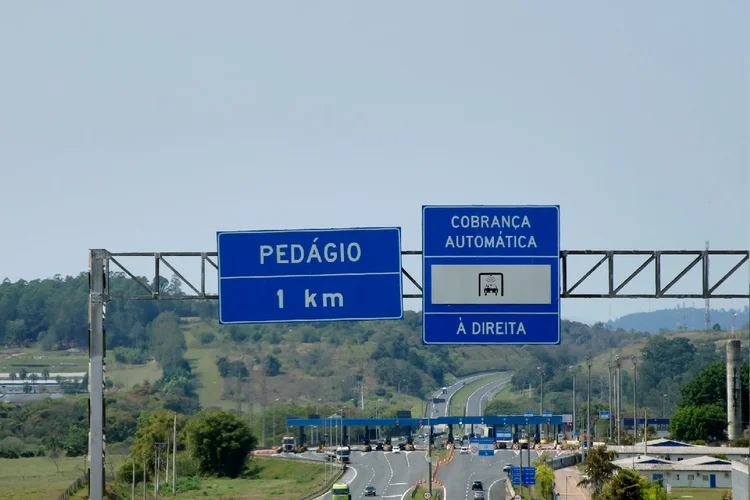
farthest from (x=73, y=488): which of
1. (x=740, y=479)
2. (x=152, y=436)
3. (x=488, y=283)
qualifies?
(x=488, y=283)

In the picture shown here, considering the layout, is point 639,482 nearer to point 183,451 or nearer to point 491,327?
point 491,327

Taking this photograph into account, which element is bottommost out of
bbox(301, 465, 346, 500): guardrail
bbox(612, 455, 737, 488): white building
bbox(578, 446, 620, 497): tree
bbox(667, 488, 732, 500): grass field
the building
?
bbox(301, 465, 346, 500): guardrail

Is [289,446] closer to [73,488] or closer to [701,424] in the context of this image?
[701,424]

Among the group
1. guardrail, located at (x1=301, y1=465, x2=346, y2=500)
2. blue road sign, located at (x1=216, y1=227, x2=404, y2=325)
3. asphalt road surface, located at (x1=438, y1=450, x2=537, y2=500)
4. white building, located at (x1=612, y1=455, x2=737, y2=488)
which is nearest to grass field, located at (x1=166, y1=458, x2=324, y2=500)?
guardrail, located at (x1=301, y1=465, x2=346, y2=500)

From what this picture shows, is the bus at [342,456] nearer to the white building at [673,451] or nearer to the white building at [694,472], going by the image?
the white building at [673,451]

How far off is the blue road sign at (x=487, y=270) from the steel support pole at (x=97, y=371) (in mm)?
6716

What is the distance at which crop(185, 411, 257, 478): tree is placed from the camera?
363 ft

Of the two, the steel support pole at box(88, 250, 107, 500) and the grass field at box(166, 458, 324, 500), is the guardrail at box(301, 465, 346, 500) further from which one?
the steel support pole at box(88, 250, 107, 500)

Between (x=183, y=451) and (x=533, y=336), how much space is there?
101 metres

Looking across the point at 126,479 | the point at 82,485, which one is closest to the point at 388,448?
the point at 126,479

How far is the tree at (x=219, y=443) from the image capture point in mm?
110500

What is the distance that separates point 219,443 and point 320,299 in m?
88.5

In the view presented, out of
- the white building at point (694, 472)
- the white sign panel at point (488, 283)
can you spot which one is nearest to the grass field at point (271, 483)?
the white building at point (694, 472)

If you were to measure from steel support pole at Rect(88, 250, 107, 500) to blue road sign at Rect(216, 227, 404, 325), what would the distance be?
8.80ft
